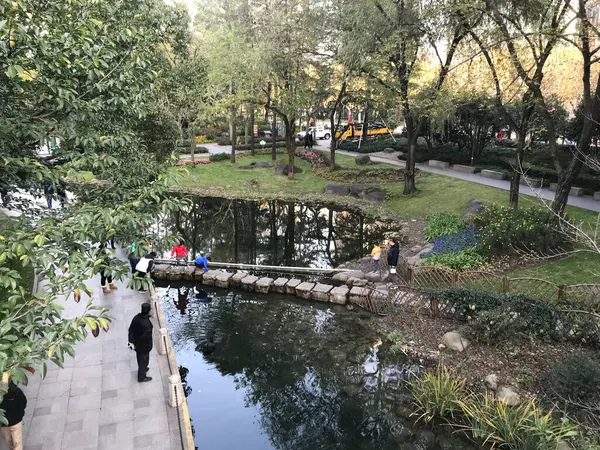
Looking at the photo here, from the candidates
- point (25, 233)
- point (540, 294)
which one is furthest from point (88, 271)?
point (540, 294)

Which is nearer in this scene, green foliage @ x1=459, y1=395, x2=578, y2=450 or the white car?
green foliage @ x1=459, y1=395, x2=578, y2=450

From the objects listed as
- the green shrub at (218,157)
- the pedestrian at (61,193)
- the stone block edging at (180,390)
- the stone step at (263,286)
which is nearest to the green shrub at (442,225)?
the stone step at (263,286)

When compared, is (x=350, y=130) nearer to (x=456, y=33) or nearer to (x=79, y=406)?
(x=456, y=33)

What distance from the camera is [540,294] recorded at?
13531 mm

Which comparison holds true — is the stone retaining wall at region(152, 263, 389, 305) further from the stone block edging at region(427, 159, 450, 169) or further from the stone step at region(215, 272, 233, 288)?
the stone block edging at region(427, 159, 450, 169)

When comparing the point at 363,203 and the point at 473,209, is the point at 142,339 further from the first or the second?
the point at 363,203

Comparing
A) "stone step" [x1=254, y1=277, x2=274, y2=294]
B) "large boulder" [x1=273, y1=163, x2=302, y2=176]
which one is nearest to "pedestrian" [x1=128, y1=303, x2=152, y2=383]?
"stone step" [x1=254, y1=277, x2=274, y2=294]

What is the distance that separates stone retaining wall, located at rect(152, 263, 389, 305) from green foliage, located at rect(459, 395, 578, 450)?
5.43 meters

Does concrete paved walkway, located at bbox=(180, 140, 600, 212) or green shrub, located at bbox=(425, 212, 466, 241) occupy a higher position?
concrete paved walkway, located at bbox=(180, 140, 600, 212)

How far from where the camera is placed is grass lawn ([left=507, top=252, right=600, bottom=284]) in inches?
567

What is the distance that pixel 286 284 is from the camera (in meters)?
16.1

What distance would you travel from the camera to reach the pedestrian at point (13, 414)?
7.11 m

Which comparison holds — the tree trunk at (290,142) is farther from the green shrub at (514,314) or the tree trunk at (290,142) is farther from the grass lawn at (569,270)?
the green shrub at (514,314)

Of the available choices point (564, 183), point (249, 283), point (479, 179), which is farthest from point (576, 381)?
point (479, 179)
